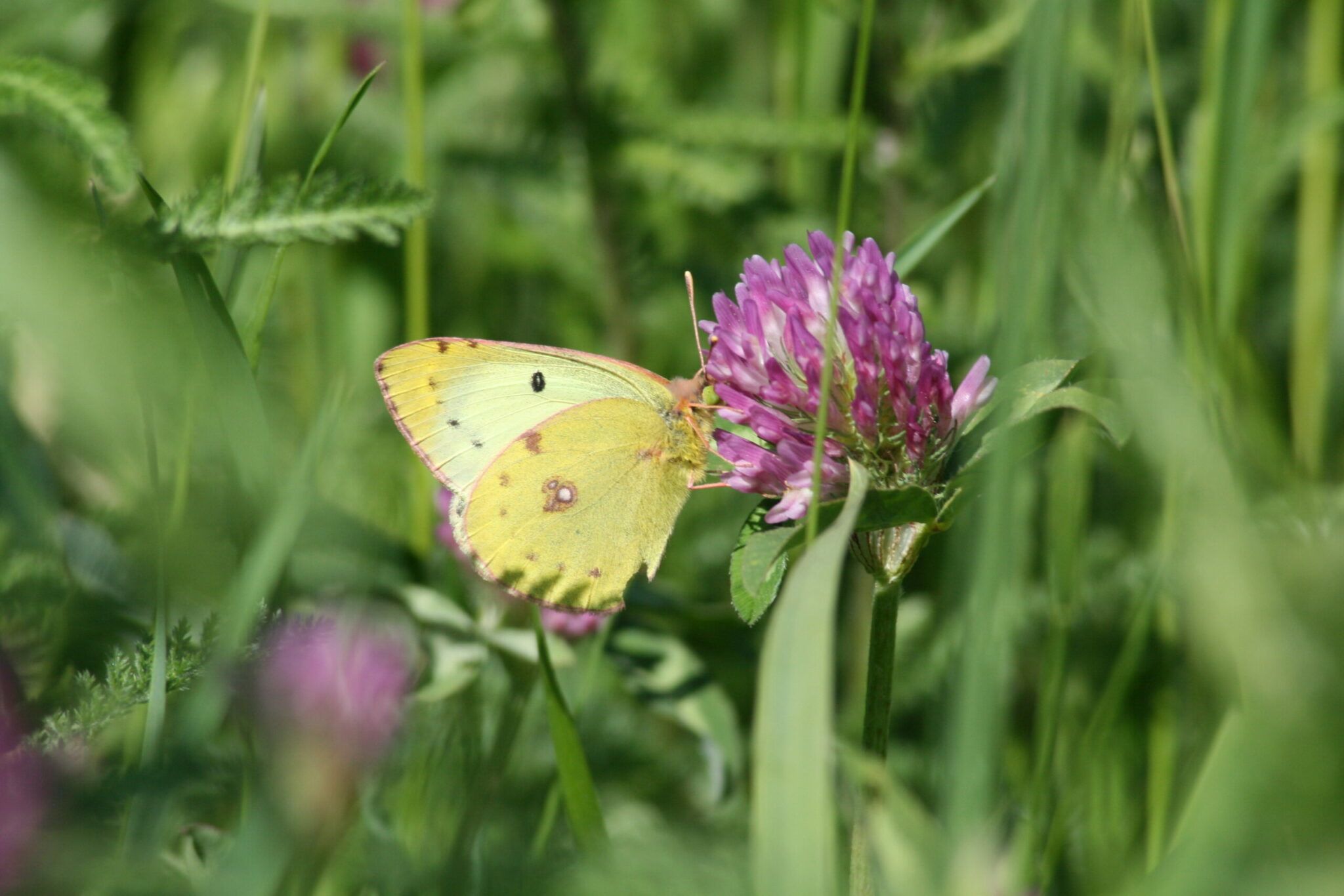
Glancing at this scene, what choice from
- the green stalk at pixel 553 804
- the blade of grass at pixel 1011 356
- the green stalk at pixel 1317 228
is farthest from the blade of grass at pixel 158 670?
the green stalk at pixel 1317 228

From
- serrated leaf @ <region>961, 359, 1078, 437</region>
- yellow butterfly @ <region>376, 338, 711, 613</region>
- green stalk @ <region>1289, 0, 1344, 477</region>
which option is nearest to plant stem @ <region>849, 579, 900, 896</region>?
serrated leaf @ <region>961, 359, 1078, 437</region>

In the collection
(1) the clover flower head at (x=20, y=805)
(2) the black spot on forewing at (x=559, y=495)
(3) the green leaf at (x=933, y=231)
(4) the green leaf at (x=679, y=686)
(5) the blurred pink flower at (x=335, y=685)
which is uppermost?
(3) the green leaf at (x=933, y=231)

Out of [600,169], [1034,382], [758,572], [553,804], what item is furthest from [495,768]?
[600,169]

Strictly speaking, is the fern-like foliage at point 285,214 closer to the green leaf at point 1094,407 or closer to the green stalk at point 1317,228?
the green leaf at point 1094,407

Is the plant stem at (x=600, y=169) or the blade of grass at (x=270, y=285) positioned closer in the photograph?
the blade of grass at (x=270, y=285)

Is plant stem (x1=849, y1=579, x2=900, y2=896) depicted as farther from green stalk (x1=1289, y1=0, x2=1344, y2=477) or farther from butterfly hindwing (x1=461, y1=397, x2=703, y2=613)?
green stalk (x1=1289, y1=0, x2=1344, y2=477)

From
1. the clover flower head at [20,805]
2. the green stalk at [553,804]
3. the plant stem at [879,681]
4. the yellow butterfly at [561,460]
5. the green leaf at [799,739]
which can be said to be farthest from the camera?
the yellow butterfly at [561,460]
